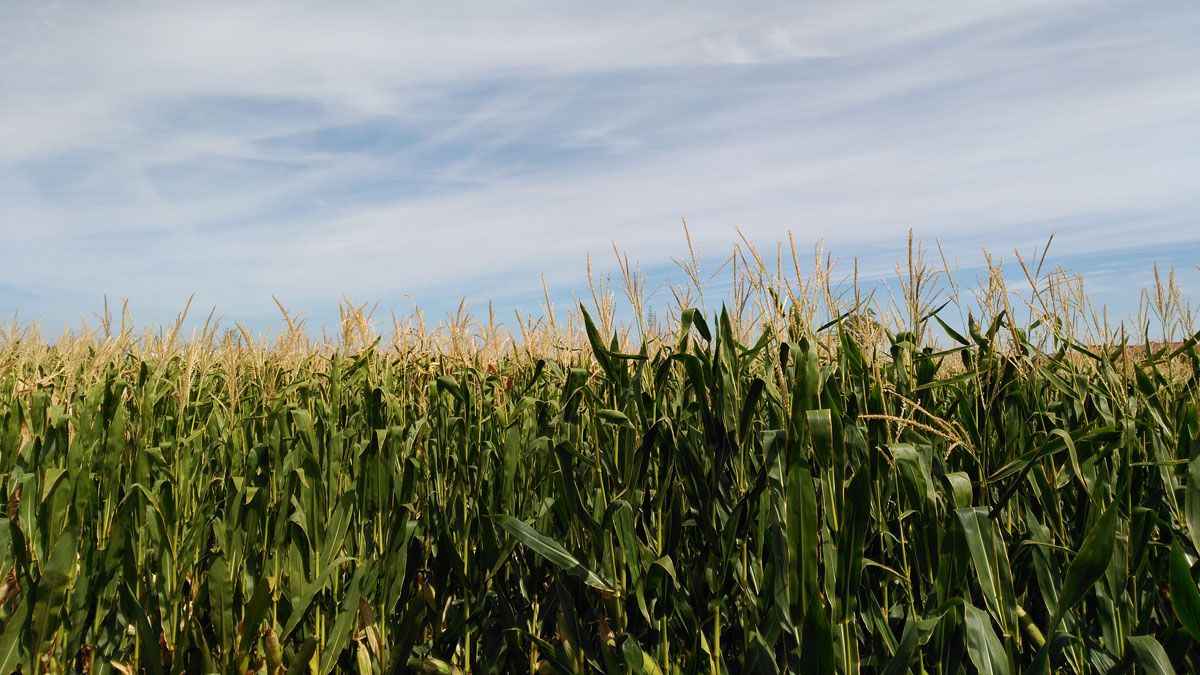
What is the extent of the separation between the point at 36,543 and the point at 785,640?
299cm

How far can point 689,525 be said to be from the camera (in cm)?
293

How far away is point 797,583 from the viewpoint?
7.14 ft

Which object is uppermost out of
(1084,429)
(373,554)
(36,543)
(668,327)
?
(668,327)

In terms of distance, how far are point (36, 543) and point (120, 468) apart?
0.58 metres

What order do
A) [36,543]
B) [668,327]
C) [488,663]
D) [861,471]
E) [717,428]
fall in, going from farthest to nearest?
[668,327]
[36,543]
[488,663]
[717,428]
[861,471]

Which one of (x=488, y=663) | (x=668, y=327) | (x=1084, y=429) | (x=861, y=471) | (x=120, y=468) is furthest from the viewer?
(x=120, y=468)

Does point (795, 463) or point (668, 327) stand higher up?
point (668, 327)

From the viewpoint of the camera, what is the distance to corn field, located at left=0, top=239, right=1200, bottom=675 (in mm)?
2256

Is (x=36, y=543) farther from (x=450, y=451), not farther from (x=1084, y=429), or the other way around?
(x=1084, y=429)

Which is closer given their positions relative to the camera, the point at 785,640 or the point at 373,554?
the point at 785,640

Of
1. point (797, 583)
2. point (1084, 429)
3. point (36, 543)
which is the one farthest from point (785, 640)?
point (36, 543)

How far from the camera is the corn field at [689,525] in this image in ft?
7.40

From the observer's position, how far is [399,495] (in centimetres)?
348

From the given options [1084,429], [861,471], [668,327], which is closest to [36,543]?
[668,327]
